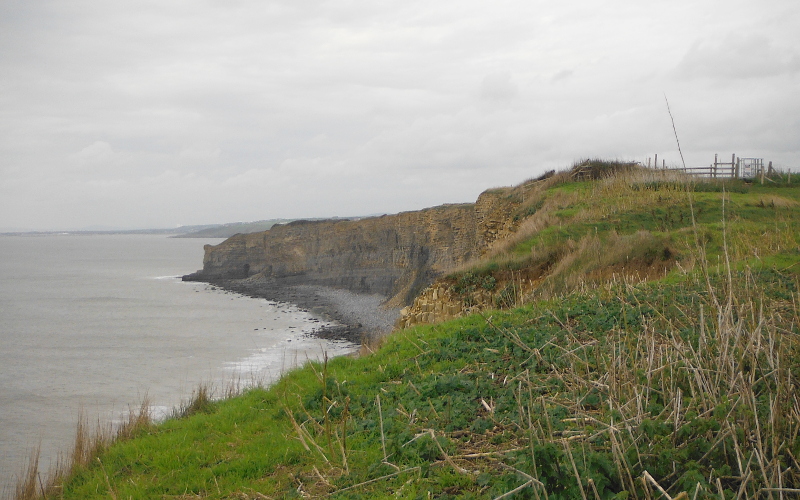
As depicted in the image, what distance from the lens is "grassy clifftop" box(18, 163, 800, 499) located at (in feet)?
12.3

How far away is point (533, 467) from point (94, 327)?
147 feet

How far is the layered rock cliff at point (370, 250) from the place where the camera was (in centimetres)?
5119

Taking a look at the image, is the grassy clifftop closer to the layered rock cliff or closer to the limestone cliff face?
the layered rock cliff

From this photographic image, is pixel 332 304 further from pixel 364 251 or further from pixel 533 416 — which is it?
pixel 533 416

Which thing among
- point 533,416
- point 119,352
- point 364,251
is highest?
point 533,416

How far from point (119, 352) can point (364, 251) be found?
3609 centimetres

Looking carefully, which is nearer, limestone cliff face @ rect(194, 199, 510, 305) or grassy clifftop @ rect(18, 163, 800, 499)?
grassy clifftop @ rect(18, 163, 800, 499)

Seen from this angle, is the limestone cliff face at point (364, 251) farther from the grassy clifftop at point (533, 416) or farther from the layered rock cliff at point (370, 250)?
the grassy clifftop at point (533, 416)

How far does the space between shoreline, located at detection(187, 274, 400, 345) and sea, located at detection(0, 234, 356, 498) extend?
170cm

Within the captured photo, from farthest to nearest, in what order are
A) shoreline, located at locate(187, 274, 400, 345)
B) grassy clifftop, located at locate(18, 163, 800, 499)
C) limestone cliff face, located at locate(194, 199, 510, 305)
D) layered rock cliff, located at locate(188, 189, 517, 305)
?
limestone cliff face, located at locate(194, 199, 510, 305)
layered rock cliff, located at locate(188, 189, 517, 305)
shoreline, located at locate(187, 274, 400, 345)
grassy clifftop, located at locate(18, 163, 800, 499)

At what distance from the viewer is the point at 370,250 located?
66312mm

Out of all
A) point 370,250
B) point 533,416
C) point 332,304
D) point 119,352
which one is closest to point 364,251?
point 370,250

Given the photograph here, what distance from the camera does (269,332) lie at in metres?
39.7

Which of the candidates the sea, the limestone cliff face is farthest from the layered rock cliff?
the sea
